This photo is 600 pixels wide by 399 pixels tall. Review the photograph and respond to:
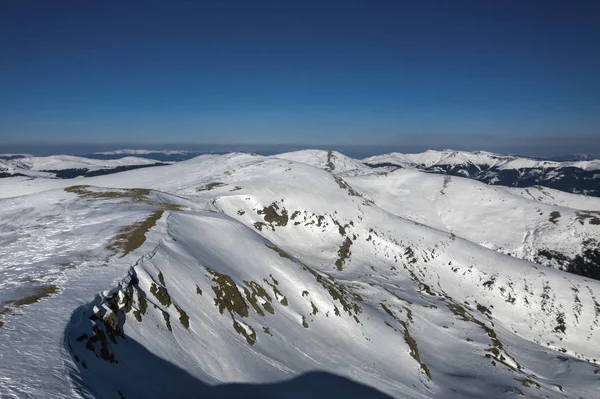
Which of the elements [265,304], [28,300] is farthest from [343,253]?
[28,300]

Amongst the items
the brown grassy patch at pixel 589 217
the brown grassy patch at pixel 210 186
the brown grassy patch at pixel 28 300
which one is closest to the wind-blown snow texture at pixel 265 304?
the brown grassy patch at pixel 28 300

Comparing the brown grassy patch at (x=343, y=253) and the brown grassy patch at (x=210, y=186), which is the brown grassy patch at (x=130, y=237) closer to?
the brown grassy patch at (x=343, y=253)

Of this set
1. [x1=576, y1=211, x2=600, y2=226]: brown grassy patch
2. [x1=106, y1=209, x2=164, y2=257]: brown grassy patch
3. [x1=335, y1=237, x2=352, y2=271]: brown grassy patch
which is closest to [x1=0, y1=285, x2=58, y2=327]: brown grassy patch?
[x1=106, y1=209, x2=164, y2=257]: brown grassy patch

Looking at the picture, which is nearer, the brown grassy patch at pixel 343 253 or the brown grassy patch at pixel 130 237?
the brown grassy patch at pixel 130 237

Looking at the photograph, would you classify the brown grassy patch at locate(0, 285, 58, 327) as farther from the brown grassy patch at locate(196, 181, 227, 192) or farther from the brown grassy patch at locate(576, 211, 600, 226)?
the brown grassy patch at locate(576, 211, 600, 226)

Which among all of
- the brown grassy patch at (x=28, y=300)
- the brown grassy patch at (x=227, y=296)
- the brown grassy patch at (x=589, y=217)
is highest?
the brown grassy patch at (x=28, y=300)

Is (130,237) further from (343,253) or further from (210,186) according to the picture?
(210,186)

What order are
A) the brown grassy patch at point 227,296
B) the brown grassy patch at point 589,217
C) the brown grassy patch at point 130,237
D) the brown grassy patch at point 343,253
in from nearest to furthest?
the brown grassy patch at point 130,237
the brown grassy patch at point 227,296
the brown grassy patch at point 343,253
the brown grassy patch at point 589,217

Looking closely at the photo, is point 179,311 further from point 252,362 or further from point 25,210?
point 25,210
